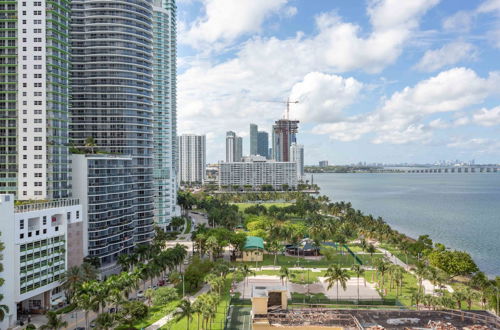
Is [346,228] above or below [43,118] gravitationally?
below

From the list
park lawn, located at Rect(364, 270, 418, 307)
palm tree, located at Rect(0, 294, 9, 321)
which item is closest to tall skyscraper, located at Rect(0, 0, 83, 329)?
palm tree, located at Rect(0, 294, 9, 321)

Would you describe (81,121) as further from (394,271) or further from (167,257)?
(394,271)

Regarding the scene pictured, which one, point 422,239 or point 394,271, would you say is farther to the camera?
point 422,239

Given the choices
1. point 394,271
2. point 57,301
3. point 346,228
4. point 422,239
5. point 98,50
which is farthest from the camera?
point 346,228

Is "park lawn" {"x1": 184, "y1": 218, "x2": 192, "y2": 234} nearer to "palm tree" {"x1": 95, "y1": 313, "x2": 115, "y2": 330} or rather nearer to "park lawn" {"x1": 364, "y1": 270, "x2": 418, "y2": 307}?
"park lawn" {"x1": 364, "y1": 270, "x2": 418, "y2": 307}

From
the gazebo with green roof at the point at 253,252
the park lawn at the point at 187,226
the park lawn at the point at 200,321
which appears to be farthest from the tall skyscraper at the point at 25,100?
the park lawn at the point at 187,226

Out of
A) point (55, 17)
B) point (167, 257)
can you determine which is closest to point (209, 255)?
point (167, 257)

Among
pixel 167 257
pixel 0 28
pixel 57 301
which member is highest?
pixel 0 28
